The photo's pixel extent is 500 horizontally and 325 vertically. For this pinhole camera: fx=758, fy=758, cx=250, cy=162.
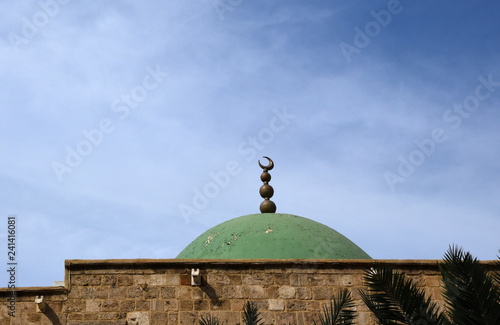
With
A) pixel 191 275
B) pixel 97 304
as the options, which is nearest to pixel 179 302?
pixel 191 275

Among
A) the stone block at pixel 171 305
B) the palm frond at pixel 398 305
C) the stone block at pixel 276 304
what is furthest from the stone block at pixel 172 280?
the palm frond at pixel 398 305

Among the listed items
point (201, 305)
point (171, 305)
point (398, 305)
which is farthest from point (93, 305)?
point (398, 305)

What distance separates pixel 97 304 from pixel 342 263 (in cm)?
265

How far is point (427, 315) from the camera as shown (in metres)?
6.08

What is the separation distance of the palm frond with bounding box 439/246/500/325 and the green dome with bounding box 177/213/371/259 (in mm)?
3205

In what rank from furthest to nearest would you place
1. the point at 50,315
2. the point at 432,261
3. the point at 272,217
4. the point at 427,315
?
the point at 272,217
the point at 432,261
the point at 50,315
the point at 427,315

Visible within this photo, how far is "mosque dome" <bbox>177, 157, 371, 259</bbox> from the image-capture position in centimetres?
941

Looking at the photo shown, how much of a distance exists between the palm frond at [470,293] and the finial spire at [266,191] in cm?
461

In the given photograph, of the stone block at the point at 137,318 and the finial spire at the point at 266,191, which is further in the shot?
→ the finial spire at the point at 266,191

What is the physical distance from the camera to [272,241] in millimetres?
9531

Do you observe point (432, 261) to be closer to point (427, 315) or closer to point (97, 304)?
point (427, 315)

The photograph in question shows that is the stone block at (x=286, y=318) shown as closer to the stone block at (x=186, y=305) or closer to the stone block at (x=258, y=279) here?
the stone block at (x=258, y=279)

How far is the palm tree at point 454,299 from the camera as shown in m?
6.06

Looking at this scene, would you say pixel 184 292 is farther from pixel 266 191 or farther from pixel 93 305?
pixel 266 191
